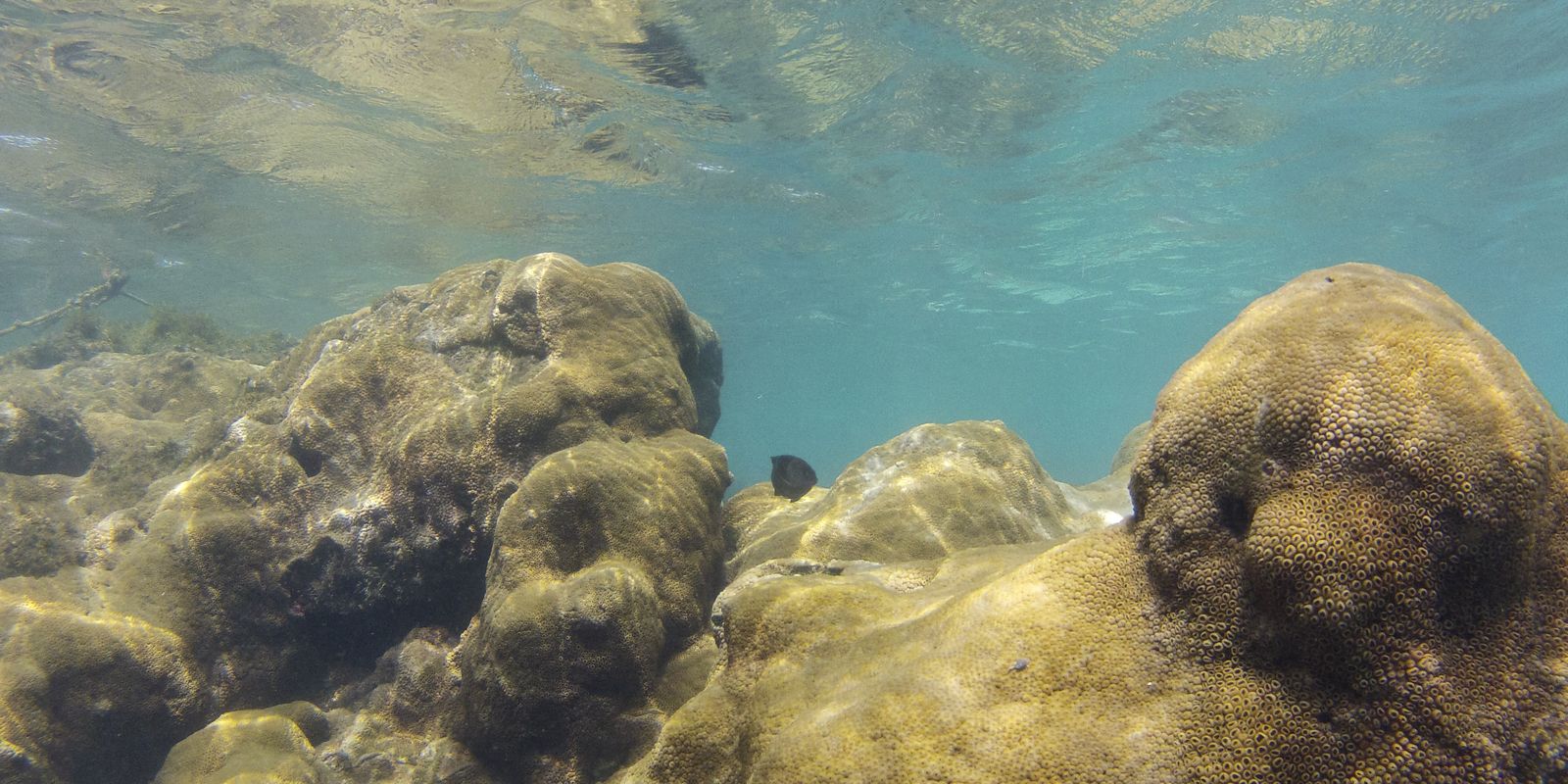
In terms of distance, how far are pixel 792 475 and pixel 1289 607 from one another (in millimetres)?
5124

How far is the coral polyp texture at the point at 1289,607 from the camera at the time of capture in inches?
72.9

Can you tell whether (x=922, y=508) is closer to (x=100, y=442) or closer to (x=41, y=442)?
(x=100, y=442)

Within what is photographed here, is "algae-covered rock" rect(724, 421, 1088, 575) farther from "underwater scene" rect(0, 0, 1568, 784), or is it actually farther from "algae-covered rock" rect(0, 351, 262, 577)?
"algae-covered rock" rect(0, 351, 262, 577)

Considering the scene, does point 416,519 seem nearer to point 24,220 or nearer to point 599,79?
point 599,79

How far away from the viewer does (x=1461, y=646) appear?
1.85 m

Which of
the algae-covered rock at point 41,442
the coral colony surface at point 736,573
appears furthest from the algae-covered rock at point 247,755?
the algae-covered rock at point 41,442

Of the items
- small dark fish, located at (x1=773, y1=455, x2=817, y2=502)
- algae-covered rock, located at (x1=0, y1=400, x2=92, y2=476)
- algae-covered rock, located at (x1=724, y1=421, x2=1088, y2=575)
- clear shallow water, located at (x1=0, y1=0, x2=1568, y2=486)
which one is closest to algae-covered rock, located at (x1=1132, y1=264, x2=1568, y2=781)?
algae-covered rock, located at (x1=724, y1=421, x2=1088, y2=575)

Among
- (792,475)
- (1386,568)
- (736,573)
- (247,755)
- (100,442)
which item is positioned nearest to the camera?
(1386,568)

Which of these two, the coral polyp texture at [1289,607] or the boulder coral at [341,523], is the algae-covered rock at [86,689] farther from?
the coral polyp texture at [1289,607]

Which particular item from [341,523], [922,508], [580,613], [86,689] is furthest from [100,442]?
[922,508]

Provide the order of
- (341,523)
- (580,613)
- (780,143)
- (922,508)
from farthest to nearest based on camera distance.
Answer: (780,143), (341,523), (922,508), (580,613)

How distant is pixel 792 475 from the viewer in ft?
22.7

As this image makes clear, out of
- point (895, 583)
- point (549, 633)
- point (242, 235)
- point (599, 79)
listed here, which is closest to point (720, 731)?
point (895, 583)

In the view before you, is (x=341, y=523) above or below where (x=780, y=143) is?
below
